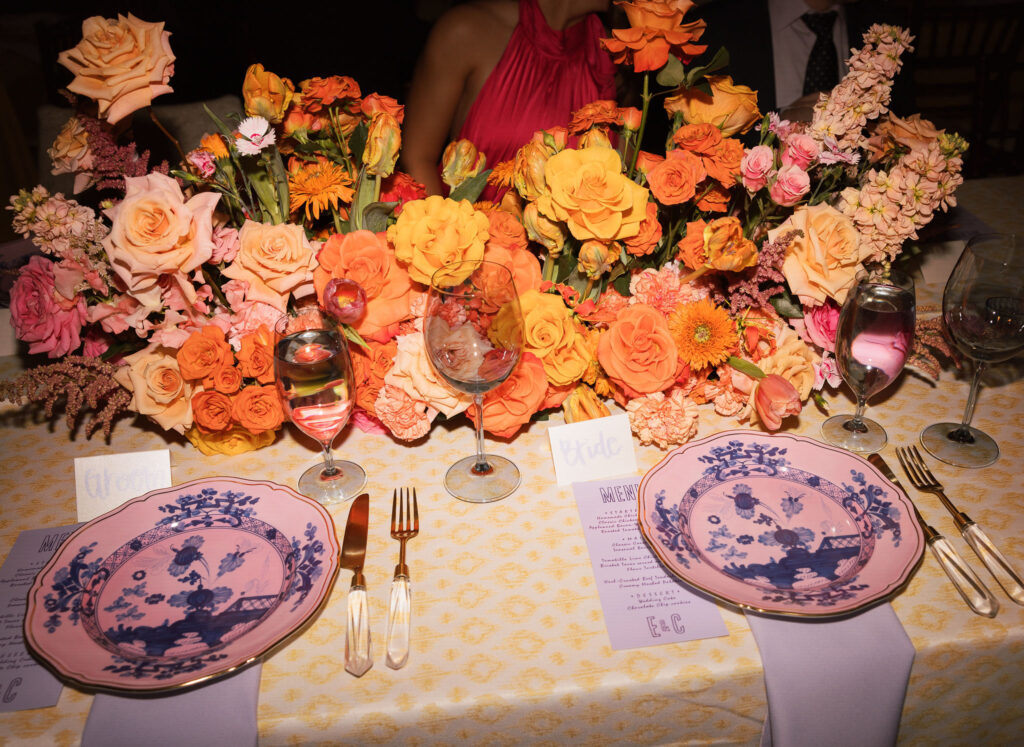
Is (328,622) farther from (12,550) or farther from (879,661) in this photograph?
(879,661)

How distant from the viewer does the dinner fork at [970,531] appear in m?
0.87

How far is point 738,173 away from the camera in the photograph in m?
1.09

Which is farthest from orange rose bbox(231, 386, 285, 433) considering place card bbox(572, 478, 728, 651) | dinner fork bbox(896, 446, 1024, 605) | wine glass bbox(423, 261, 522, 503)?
dinner fork bbox(896, 446, 1024, 605)

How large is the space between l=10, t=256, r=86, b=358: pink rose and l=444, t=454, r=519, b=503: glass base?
0.66 m

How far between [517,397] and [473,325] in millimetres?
162

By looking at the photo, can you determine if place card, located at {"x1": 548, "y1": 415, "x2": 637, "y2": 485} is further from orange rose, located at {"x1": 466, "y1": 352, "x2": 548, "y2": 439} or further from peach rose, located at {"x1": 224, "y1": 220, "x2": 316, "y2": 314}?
peach rose, located at {"x1": 224, "y1": 220, "x2": 316, "y2": 314}

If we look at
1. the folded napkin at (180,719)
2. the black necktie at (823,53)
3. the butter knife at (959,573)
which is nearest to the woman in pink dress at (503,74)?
the black necktie at (823,53)

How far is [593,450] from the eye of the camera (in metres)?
1.10

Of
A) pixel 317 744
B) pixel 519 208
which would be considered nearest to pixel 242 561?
pixel 317 744

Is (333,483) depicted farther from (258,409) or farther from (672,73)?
(672,73)

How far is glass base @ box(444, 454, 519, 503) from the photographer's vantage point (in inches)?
41.6

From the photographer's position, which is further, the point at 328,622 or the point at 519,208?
the point at 519,208

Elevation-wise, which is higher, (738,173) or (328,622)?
(738,173)

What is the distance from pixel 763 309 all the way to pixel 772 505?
343 mm
